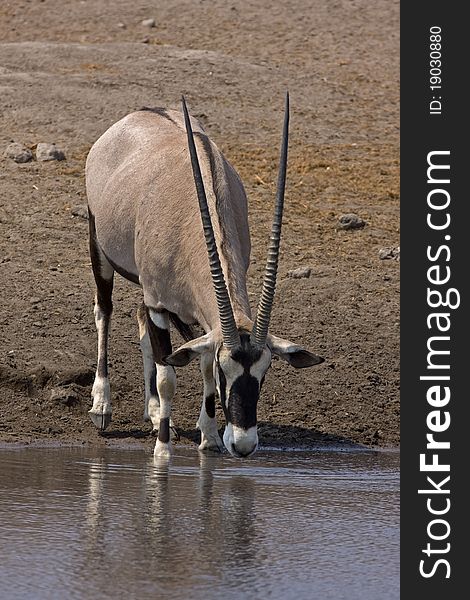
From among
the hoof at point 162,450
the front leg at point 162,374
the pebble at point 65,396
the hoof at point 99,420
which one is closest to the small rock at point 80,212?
the pebble at point 65,396

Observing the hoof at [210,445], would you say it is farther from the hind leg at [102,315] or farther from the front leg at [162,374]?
the hind leg at [102,315]

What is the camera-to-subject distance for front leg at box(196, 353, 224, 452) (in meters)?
7.71

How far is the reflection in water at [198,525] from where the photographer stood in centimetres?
489

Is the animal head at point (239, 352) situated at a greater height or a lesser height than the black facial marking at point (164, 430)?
greater

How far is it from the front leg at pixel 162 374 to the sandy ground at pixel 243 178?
498 millimetres

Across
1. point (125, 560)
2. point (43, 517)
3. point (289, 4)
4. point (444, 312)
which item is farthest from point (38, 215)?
point (289, 4)

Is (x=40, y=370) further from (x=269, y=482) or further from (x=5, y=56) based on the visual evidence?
(x=5, y=56)

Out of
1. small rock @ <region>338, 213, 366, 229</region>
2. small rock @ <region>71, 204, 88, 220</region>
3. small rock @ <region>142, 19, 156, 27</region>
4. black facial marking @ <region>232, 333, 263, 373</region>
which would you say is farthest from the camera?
small rock @ <region>142, 19, 156, 27</region>

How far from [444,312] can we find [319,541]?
2302 mm

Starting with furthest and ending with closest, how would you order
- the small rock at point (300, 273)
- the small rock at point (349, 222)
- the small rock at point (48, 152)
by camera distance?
1. the small rock at point (48, 152)
2. the small rock at point (349, 222)
3. the small rock at point (300, 273)

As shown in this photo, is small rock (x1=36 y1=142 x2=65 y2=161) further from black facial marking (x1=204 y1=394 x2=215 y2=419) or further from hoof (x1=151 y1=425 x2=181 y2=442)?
black facial marking (x1=204 y1=394 x2=215 y2=419)

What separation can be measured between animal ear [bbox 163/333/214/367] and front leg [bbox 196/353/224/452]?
2.74ft

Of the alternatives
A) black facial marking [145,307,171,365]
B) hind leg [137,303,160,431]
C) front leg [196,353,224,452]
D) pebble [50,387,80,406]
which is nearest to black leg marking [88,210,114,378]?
hind leg [137,303,160,431]

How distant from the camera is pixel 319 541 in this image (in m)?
5.64
